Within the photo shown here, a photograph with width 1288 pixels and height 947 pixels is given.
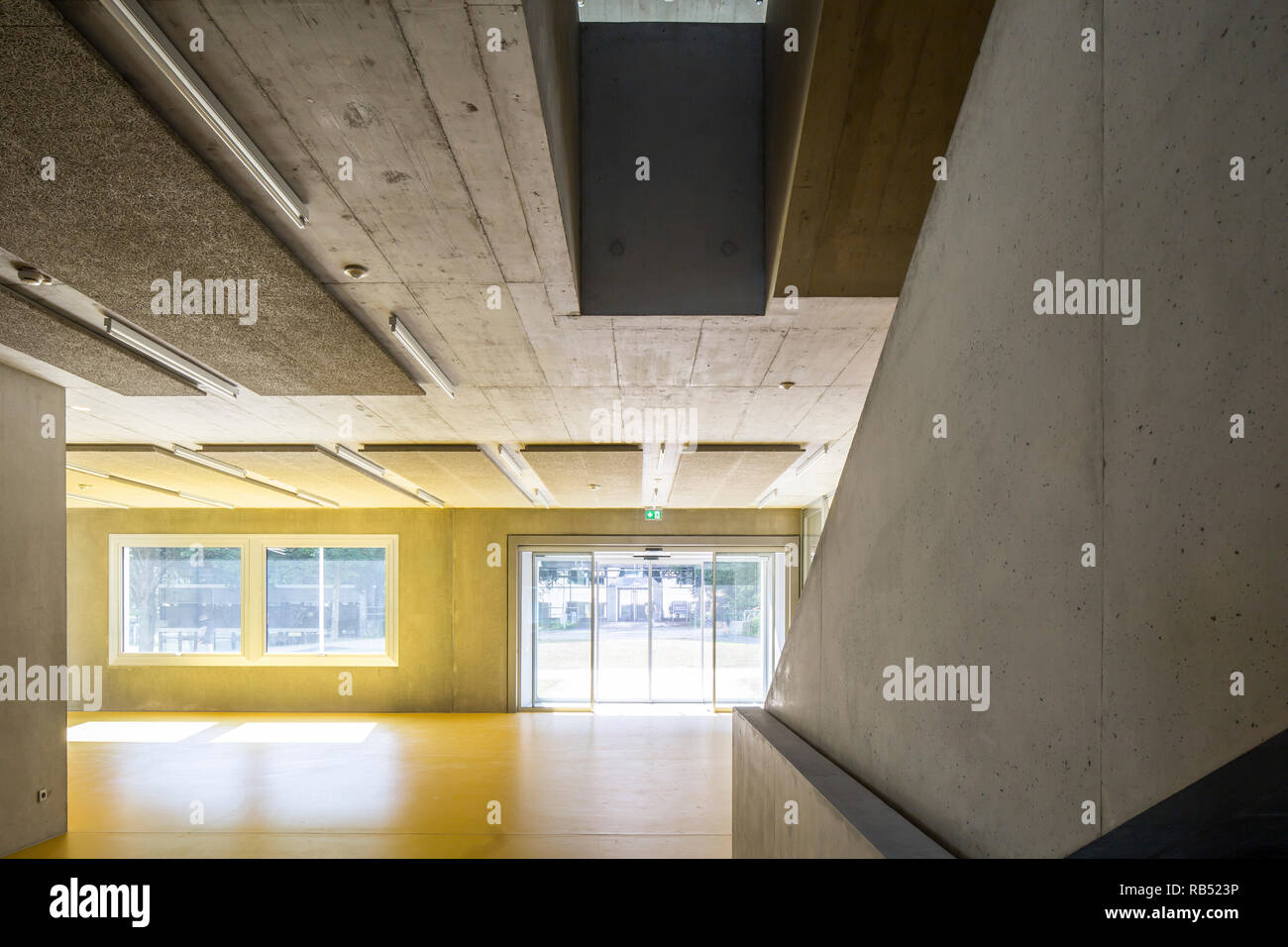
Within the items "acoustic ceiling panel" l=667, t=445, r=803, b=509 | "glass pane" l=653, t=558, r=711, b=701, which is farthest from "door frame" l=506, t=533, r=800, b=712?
"acoustic ceiling panel" l=667, t=445, r=803, b=509

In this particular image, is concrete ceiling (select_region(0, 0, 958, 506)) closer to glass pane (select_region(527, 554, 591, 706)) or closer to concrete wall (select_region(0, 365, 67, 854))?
concrete wall (select_region(0, 365, 67, 854))

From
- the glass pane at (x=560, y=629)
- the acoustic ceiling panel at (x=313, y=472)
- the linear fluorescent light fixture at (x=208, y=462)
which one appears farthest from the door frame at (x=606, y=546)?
the linear fluorescent light fixture at (x=208, y=462)

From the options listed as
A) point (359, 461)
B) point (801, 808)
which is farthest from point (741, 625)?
point (801, 808)

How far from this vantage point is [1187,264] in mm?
1069

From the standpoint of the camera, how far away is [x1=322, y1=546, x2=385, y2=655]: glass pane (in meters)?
13.9

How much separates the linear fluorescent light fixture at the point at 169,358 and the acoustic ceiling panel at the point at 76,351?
0.09m

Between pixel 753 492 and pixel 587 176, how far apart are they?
25.1 feet

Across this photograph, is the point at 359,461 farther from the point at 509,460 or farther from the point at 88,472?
the point at 88,472

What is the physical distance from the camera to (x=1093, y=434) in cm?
129

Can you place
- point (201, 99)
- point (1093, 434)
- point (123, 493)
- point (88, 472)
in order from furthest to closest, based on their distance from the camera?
point (123, 493) → point (88, 472) → point (201, 99) → point (1093, 434)

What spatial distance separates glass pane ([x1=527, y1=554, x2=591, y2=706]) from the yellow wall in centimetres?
58

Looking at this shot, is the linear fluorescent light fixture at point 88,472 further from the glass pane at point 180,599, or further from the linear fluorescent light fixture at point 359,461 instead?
the glass pane at point 180,599

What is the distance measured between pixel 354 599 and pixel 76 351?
32.3 ft

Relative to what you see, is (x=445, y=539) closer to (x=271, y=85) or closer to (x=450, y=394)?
(x=450, y=394)
